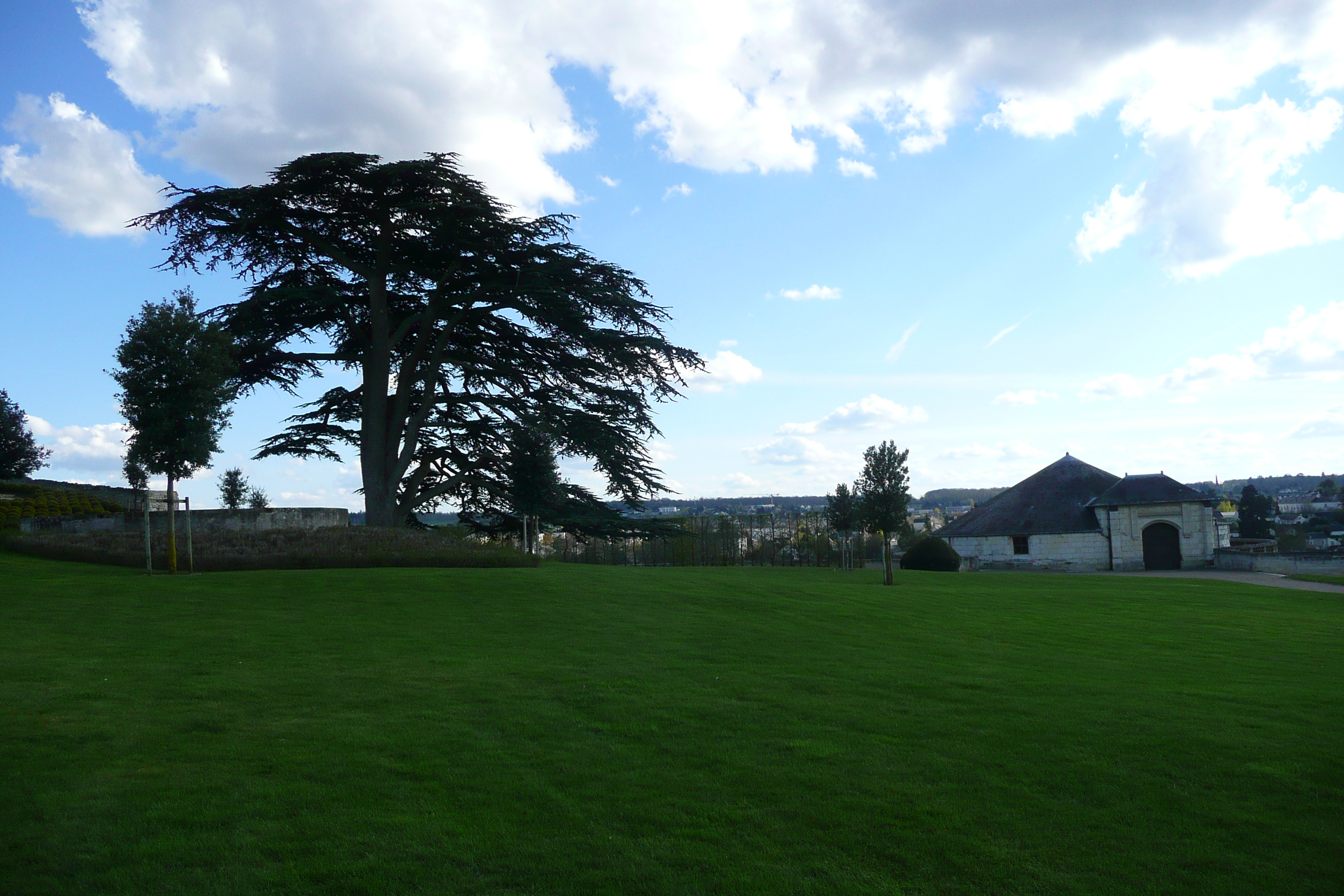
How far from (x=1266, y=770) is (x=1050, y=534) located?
45994 mm

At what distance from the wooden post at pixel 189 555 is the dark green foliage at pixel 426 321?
356 inches

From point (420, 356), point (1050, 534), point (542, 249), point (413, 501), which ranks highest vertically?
point (542, 249)

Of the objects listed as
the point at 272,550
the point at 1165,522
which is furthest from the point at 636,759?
the point at 1165,522

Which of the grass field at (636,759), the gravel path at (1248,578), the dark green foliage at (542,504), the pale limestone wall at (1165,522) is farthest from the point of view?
the pale limestone wall at (1165,522)

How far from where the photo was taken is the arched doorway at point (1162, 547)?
154 ft

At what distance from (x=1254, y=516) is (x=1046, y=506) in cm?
4126

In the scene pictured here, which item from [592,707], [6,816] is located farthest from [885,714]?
[6,816]

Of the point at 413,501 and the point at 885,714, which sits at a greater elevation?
the point at 413,501

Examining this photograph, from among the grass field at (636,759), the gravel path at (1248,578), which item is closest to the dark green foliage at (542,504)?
the grass field at (636,759)

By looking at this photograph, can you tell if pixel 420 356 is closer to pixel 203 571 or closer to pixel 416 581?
pixel 203 571

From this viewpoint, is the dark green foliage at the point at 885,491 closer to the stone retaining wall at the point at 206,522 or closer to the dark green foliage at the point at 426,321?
the dark green foliage at the point at 426,321

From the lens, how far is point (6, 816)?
5.22m

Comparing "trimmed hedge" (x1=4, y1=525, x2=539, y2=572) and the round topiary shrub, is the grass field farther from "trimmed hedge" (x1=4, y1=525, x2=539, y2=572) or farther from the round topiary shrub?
the round topiary shrub

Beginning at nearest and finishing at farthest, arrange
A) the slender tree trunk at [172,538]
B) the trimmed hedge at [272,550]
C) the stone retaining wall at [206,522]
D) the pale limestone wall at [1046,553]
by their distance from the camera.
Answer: the slender tree trunk at [172,538]
the trimmed hedge at [272,550]
the stone retaining wall at [206,522]
the pale limestone wall at [1046,553]
